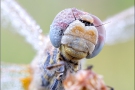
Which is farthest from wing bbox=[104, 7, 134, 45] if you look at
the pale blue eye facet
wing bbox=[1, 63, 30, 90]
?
the pale blue eye facet

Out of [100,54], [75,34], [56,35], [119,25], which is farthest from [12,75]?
[100,54]

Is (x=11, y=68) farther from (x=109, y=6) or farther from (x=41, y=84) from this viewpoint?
(x=109, y=6)

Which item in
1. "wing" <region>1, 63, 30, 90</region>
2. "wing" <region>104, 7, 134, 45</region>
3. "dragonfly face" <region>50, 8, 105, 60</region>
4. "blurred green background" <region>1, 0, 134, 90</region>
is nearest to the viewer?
"dragonfly face" <region>50, 8, 105, 60</region>

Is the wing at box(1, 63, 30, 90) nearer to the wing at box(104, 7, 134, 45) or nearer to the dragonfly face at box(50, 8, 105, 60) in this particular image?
the wing at box(104, 7, 134, 45)

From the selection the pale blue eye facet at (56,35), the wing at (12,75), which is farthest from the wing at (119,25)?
the pale blue eye facet at (56,35)

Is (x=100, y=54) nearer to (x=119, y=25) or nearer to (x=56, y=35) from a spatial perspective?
(x=119, y=25)
